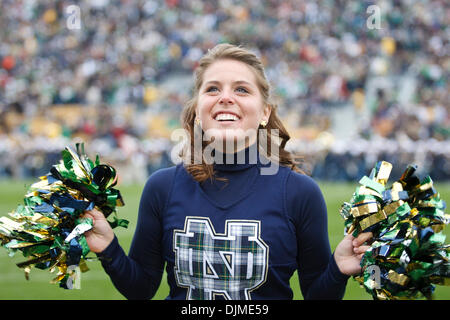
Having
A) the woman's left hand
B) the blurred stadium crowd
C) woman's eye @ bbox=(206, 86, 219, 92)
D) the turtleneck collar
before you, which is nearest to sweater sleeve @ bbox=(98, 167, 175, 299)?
the turtleneck collar

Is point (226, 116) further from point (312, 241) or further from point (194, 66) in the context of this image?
point (194, 66)

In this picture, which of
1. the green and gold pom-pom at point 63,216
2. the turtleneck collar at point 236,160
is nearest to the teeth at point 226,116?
the turtleneck collar at point 236,160

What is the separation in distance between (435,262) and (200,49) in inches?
616

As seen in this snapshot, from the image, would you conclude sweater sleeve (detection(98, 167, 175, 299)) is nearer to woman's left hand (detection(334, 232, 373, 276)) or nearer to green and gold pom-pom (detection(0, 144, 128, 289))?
green and gold pom-pom (detection(0, 144, 128, 289))

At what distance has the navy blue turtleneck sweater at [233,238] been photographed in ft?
5.31

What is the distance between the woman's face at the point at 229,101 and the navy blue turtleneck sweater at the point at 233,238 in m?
0.11

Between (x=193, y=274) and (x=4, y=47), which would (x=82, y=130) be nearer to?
(x=4, y=47)

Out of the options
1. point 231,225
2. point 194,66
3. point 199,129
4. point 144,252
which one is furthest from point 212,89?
point 194,66

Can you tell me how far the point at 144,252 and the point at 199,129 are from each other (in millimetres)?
434

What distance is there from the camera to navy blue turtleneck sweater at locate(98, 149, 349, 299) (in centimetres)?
162

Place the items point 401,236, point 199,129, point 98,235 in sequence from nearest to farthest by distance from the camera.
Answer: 1. point 401,236
2. point 98,235
3. point 199,129

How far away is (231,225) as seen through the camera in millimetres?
1621

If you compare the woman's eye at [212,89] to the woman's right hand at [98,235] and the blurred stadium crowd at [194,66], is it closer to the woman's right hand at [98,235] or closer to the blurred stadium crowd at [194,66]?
the woman's right hand at [98,235]
